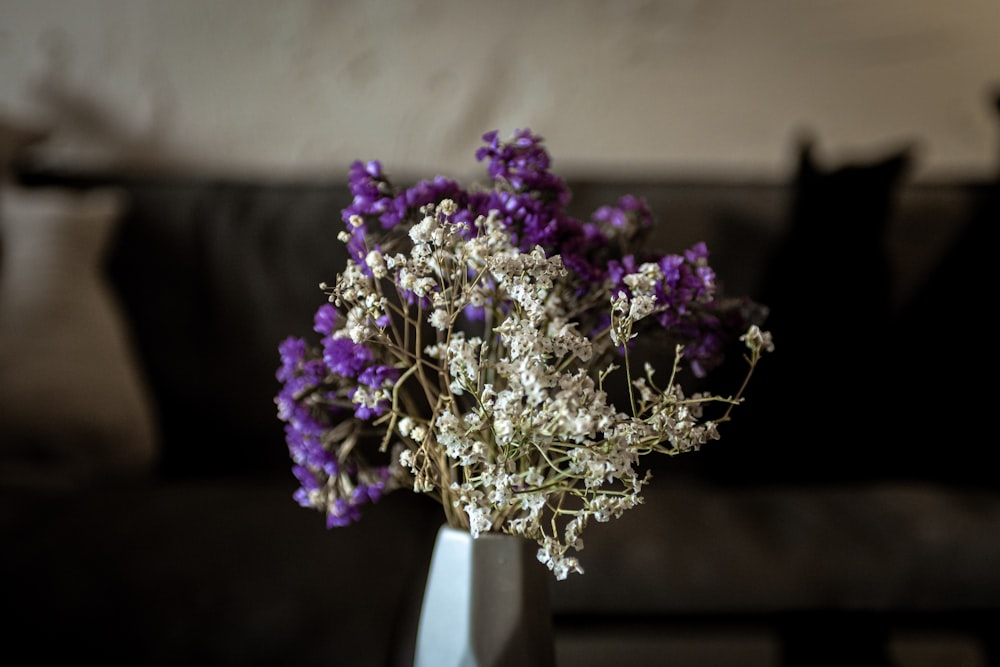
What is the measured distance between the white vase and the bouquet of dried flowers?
0.06 feet

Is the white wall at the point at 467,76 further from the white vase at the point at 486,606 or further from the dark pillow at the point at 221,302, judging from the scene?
the white vase at the point at 486,606

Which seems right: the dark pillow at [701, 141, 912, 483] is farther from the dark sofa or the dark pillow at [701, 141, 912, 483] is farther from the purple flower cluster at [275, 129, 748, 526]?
the purple flower cluster at [275, 129, 748, 526]

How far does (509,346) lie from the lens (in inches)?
22.6

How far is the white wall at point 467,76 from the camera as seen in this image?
1788 mm

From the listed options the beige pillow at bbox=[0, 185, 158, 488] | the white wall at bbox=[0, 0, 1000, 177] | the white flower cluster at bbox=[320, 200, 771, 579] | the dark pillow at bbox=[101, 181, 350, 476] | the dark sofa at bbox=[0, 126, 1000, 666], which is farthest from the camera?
the white wall at bbox=[0, 0, 1000, 177]

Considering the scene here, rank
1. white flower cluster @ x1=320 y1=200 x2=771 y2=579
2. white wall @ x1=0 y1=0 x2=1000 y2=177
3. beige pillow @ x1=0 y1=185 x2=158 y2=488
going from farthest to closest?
white wall @ x1=0 y1=0 x2=1000 y2=177 < beige pillow @ x1=0 y1=185 x2=158 y2=488 < white flower cluster @ x1=320 y1=200 x2=771 y2=579

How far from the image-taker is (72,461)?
4.58ft

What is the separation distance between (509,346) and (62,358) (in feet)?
3.62

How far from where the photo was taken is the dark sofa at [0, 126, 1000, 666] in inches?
43.9

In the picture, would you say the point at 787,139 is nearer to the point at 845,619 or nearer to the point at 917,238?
the point at 917,238

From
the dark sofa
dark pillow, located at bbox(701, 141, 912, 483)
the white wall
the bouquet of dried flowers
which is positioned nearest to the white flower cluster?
the bouquet of dried flowers

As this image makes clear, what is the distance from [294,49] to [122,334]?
726mm

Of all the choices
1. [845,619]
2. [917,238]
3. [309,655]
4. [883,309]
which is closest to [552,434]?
[309,655]

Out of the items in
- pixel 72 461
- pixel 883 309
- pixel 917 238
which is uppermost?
pixel 917 238
